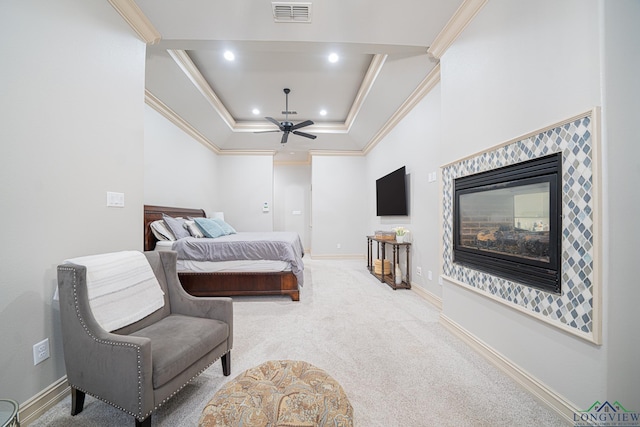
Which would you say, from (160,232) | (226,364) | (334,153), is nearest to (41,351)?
(226,364)

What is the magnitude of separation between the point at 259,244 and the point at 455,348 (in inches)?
95.4

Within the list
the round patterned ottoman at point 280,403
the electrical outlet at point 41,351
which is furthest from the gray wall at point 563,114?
the electrical outlet at point 41,351

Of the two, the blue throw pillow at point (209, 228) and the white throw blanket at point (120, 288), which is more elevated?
the blue throw pillow at point (209, 228)

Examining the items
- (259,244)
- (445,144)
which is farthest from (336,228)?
(445,144)

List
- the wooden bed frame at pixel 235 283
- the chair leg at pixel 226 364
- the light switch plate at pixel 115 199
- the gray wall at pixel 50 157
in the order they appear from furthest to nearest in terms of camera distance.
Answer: the wooden bed frame at pixel 235 283 < the light switch plate at pixel 115 199 < the chair leg at pixel 226 364 < the gray wall at pixel 50 157

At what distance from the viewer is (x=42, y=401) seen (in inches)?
55.8

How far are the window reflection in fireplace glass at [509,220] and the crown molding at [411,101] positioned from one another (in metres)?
1.78

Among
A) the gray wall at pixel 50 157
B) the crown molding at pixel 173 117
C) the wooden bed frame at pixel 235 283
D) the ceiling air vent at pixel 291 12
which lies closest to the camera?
the gray wall at pixel 50 157

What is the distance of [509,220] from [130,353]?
2.48 meters

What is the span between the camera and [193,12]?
7.09 ft

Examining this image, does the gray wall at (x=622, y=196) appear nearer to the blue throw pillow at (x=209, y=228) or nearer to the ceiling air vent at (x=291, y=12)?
the ceiling air vent at (x=291, y=12)

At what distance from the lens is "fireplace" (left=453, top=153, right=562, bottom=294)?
4.67 ft

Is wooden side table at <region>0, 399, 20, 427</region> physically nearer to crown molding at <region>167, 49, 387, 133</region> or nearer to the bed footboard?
the bed footboard

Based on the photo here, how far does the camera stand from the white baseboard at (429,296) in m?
2.98
